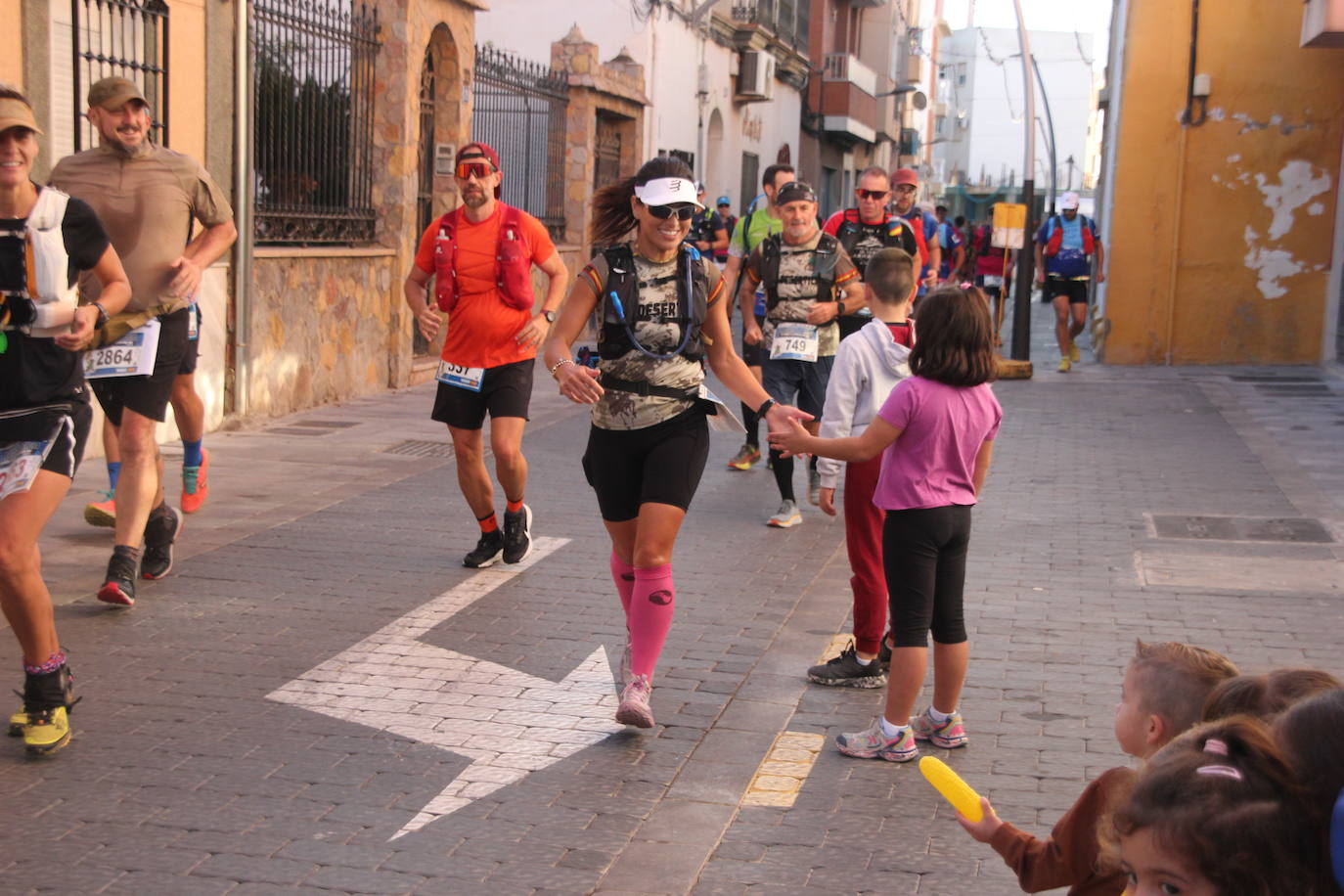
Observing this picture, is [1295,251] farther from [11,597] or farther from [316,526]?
[11,597]

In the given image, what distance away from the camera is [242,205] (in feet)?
38.2

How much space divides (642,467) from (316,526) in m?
3.47

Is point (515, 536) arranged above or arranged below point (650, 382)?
below

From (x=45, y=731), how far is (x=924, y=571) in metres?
2.59

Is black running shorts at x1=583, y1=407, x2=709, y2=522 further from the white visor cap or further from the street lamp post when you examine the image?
the street lamp post

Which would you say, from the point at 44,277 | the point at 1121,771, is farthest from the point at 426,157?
the point at 1121,771

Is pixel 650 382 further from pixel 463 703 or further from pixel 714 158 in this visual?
pixel 714 158

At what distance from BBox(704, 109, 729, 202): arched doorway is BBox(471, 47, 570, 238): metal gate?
36.8ft

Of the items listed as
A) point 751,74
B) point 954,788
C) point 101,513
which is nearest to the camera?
point 954,788

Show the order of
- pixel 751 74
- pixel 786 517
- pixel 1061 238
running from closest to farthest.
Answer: pixel 786 517 → pixel 1061 238 → pixel 751 74

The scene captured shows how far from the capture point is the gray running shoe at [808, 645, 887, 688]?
5.70m

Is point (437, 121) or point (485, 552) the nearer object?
point (485, 552)

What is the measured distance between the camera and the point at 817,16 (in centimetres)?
4138

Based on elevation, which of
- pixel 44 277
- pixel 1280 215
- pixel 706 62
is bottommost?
pixel 44 277
